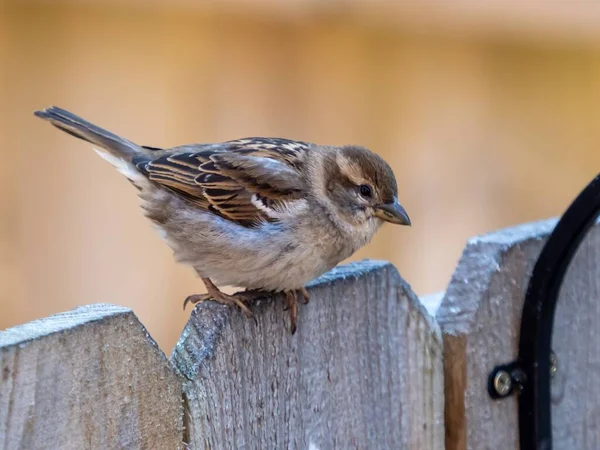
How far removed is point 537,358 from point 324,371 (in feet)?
1.57

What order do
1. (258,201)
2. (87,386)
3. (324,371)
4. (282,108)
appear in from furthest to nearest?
(282,108)
(258,201)
(324,371)
(87,386)

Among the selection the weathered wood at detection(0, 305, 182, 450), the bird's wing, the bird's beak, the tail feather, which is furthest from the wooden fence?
the tail feather

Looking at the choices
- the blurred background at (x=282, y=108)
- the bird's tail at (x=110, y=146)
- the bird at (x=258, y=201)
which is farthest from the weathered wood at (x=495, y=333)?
the blurred background at (x=282, y=108)

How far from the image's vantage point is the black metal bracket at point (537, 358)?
6.17ft

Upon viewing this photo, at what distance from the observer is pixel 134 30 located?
300cm

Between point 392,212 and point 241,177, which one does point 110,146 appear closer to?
point 241,177

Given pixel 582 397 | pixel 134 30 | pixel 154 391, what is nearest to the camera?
pixel 154 391

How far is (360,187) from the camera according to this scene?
8.27 feet

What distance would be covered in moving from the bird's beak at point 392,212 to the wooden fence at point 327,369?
353 mm

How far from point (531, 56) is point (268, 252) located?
5.70 feet

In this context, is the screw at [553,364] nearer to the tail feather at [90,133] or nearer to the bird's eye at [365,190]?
the bird's eye at [365,190]

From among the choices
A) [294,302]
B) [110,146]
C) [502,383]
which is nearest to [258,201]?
[110,146]

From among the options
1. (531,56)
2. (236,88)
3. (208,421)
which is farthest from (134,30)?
(208,421)

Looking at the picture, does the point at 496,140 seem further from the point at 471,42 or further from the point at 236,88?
the point at 236,88
